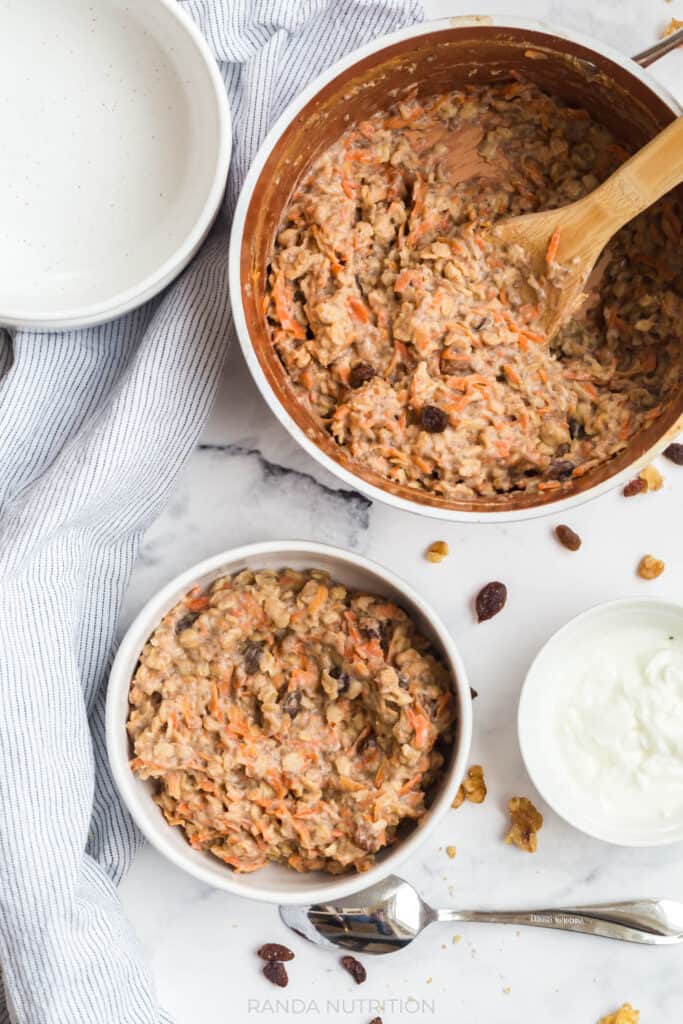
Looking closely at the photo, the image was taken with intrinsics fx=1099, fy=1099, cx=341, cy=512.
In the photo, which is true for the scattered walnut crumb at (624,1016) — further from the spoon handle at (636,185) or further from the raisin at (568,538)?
the spoon handle at (636,185)

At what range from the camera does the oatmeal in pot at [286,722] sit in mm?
1995

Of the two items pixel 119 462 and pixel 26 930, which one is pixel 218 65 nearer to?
pixel 119 462

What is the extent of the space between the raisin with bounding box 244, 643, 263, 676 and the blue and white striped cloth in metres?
0.30

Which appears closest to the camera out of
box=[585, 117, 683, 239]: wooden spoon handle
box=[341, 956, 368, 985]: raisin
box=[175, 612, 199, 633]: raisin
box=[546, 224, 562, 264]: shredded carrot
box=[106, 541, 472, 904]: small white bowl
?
box=[585, 117, 683, 239]: wooden spoon handle

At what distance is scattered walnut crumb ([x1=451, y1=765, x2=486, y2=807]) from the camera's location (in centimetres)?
219

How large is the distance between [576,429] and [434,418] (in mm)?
269

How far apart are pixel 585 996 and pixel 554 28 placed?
181cm

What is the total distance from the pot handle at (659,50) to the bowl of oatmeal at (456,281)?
0.14 meters

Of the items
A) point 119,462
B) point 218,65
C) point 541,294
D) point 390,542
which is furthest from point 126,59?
point 390,542

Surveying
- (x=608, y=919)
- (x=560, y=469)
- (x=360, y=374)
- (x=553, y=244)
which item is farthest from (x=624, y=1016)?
(x=553, y=244)

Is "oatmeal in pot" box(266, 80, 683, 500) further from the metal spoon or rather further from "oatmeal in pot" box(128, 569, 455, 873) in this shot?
the metal spoon

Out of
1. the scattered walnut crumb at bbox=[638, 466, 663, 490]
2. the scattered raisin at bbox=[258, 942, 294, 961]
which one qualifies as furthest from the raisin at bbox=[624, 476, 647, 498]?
the scattered raisin at bbox=[258, 942, 294, 961]

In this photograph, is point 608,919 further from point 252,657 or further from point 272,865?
point 252,657

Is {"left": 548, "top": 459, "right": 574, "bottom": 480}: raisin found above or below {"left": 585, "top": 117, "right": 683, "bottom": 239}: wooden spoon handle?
below
